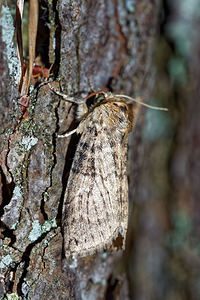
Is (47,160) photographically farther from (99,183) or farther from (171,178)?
(171,178)

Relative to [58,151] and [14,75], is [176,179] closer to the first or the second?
[58,151]

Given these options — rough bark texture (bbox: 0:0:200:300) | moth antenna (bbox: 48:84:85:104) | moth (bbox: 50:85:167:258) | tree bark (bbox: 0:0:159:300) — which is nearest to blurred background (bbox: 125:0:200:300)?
rough bark texture (bbox: 0:0:200:300)

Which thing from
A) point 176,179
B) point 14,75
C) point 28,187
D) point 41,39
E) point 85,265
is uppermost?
point 41,39

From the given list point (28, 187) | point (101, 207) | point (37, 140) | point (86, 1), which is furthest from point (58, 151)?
point (86, 1)

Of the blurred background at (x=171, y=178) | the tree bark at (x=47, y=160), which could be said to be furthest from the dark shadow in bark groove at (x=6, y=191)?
the blurred background at (x=171, y=178)

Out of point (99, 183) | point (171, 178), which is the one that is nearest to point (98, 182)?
point (99, 183)

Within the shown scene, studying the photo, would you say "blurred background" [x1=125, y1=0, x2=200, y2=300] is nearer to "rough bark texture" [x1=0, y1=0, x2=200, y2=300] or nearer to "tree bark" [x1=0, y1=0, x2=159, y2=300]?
"rough bark texture" [x1=0, y1=0, x2=200, y2=300]

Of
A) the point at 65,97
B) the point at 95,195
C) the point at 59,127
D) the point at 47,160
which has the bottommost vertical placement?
the point at 95,195
